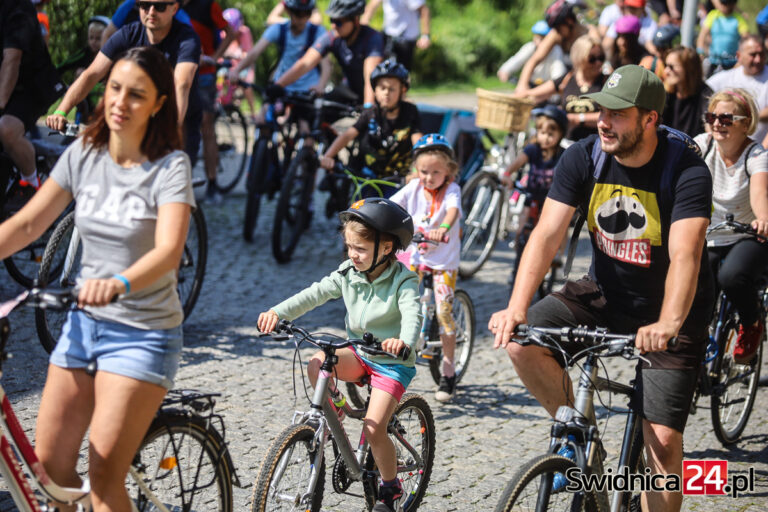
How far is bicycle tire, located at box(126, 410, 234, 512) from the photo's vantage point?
11.8ft

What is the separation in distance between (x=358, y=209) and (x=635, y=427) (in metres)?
1.50

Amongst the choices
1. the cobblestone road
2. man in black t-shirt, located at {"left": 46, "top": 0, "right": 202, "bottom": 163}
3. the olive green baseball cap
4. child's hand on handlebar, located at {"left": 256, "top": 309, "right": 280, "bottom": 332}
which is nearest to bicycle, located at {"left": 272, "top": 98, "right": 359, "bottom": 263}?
the cobblestone road

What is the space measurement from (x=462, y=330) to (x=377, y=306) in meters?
2.68

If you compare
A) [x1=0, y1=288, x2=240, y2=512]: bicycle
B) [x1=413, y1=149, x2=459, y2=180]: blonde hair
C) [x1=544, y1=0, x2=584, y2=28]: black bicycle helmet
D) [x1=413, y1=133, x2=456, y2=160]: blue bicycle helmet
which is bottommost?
[x1=0, y1=288, x2=240, y2=512]: bicycle

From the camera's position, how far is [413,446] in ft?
15.4

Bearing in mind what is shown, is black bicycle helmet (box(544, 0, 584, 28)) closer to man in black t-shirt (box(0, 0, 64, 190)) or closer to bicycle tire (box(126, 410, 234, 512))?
man in black t-shirt (box(0, 0, 64, 190))

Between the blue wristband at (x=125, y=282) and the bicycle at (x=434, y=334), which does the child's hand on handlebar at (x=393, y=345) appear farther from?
the bicycle at (x=434, y=334)

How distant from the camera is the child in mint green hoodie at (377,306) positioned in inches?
167

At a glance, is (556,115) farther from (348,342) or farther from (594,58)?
(348,342)

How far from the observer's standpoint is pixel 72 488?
3.41 metres

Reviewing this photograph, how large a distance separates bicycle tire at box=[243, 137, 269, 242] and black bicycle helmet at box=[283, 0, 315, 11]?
1528 millimetres

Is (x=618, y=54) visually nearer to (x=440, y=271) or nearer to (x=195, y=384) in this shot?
(x=440, y=271)

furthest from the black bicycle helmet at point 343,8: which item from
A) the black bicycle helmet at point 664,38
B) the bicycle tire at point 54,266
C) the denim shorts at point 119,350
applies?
the denim shorts at point 119,350

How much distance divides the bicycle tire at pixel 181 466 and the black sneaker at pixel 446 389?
2.77 metres
